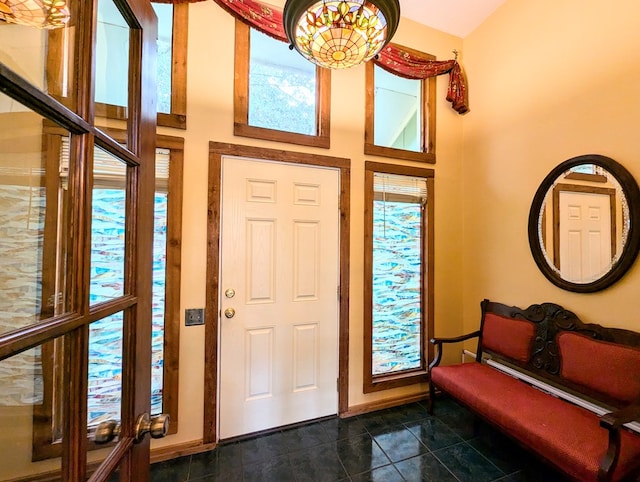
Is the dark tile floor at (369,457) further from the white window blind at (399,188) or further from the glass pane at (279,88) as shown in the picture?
the glass pane at (279,88)

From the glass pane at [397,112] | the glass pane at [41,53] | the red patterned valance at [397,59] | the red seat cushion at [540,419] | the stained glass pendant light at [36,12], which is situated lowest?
the red seat cushion at [540,419]

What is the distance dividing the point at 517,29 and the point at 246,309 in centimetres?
319

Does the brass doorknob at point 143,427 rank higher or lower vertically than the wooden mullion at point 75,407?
lower

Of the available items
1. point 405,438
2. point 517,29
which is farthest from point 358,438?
point 517,29

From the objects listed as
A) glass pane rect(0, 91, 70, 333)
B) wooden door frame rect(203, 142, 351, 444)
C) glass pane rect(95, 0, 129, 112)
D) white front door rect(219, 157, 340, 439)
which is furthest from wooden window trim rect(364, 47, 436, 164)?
glass pane rect(0, 91, 70, 333)

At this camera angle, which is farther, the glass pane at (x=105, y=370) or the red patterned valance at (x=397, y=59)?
the red patterned valance at (x=397, y=59)

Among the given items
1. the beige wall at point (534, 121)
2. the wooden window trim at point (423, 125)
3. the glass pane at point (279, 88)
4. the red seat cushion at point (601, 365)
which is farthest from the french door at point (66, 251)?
the beige wall at point (534, 121)

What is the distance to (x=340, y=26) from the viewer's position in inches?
45.1

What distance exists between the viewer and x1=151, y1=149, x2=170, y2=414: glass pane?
6.21 feet

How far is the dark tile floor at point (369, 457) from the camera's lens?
1.75 meters

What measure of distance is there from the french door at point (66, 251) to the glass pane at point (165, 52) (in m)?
1.40

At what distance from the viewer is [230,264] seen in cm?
208

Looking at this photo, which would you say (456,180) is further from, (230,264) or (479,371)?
(230,264)

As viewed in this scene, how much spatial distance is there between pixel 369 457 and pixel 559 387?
54.9 inches
